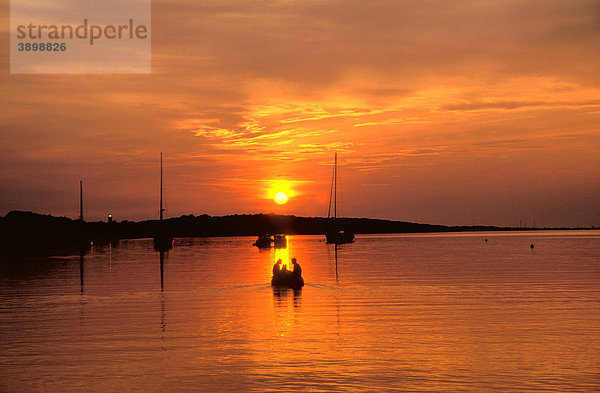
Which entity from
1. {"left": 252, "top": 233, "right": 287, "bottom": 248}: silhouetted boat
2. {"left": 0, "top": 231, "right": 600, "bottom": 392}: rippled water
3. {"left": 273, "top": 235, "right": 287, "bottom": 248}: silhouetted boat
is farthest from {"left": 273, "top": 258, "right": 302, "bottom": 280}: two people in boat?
{"left": 273, "top": 235, "right": 287, "bottom": 248}: silhouetted boat

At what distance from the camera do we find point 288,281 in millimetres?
54938

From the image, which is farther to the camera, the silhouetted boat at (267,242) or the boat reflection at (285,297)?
the silhouetted boat at (267,242)

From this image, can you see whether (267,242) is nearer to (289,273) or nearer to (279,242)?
(279,242)

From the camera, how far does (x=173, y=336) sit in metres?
31.0

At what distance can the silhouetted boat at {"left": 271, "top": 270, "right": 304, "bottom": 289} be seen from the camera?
54.5 metres

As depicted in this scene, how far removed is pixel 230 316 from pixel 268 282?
2461 cm

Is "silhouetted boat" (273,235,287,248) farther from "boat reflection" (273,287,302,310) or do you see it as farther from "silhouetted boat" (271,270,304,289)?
"boat reflection" (273,287,302,310)

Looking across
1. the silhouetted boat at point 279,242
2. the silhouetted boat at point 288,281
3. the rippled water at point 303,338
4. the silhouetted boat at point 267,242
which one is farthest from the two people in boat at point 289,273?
the silhouetted boat at point 279,242

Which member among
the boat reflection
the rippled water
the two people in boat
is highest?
the two people in boat

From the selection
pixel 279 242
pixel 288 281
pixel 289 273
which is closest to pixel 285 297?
pixel 288 281

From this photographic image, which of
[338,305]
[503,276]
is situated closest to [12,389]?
[338,305]

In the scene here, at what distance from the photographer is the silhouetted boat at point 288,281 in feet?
179

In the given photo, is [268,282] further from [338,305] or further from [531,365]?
[531,365]

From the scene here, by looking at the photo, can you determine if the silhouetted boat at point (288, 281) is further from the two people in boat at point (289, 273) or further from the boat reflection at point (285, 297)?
the boat reflection at point (285, 297)
